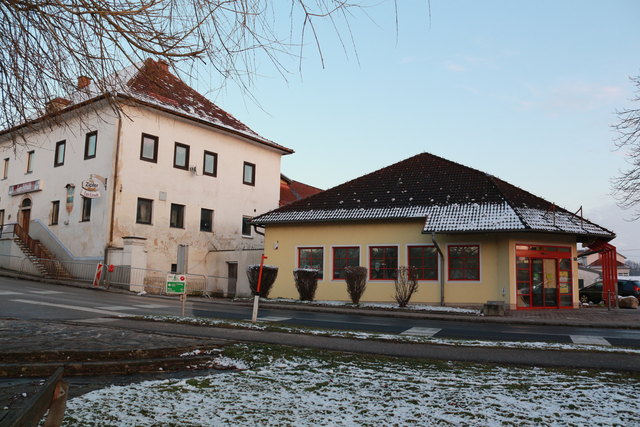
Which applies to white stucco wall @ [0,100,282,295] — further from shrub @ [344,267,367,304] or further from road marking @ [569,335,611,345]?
road marking @ [569,335,611,345]

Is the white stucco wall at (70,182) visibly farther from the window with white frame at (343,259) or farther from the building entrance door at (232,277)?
the window with white frame at (343,259)

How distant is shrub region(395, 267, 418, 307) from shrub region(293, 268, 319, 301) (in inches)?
149

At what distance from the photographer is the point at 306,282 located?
81.9ft

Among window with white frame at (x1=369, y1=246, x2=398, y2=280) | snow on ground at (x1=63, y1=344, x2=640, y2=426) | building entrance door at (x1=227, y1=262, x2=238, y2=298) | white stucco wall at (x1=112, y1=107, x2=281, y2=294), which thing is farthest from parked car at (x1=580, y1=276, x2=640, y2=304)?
snow on ground at (x1=63, y1=344, x2=640, y2=426)

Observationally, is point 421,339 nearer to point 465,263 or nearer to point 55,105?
point 55,105

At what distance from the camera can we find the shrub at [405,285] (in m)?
23.0

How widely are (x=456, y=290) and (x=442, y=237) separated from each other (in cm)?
241

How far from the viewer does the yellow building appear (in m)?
23.6

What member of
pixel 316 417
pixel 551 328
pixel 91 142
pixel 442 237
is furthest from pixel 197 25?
pixel 91 142

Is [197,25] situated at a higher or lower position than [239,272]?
higher

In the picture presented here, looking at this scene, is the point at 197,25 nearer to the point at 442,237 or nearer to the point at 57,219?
the point at 442,237

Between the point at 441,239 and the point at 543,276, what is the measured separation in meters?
4.88

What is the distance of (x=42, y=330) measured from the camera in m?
9.15

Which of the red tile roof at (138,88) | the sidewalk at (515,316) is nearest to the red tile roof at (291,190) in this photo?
the sidewalk at (515,316)
